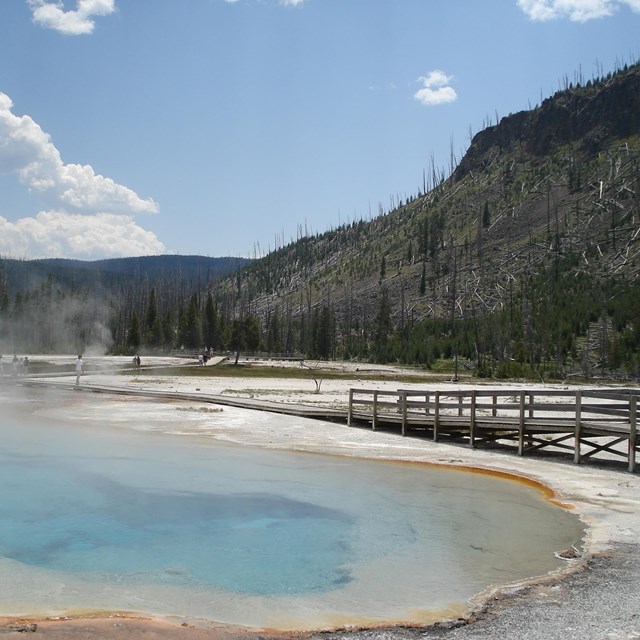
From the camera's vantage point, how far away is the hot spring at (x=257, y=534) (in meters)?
8.91

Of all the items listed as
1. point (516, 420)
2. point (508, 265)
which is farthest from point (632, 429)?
point (508, 265)

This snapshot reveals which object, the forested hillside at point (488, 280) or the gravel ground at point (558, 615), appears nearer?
the gravel ground at point (558, 615)

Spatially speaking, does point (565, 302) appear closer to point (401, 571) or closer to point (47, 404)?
point (47, 404)

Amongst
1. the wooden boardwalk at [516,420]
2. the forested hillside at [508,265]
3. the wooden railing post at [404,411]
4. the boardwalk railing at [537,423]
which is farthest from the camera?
the forested hillside at [508,265]

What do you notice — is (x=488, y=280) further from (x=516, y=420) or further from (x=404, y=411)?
(x=516, y=420)

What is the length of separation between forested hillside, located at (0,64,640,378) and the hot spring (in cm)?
4947

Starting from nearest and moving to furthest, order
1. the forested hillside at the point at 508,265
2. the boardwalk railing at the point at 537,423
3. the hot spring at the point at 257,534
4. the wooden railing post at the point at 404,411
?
the hot spring at the point at 257,534
the boardwalk railing at the point at 537,423
the wooden railing post at the point at 404,411
the forested hillside at the point at 508,265

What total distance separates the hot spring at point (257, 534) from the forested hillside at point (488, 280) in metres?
49.5

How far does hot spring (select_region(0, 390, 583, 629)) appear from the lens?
29.2ft

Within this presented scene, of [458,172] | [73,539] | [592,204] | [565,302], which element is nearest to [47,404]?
[73,539]

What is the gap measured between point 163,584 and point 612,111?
16196cm

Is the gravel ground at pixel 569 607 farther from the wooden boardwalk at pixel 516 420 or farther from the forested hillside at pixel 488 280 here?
the forested hillside at pixel 488 280

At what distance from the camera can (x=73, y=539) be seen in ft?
39.9

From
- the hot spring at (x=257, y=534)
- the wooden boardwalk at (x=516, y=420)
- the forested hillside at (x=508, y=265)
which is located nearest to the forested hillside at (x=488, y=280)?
the forested hillside at (x=508, y=265)
